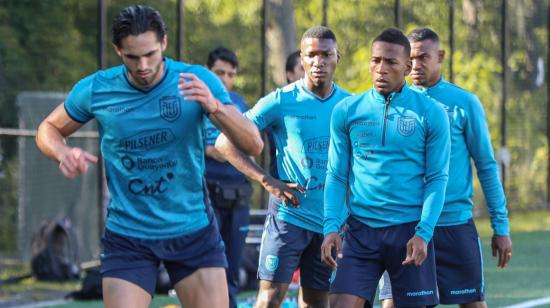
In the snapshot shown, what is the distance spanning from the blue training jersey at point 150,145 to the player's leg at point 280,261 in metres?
1.54

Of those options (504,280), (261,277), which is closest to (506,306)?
(504,280)

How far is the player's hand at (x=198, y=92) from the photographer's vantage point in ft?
17.9

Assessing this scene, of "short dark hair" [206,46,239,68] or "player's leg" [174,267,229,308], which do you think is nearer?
"player's leg" [174,267,229,308]

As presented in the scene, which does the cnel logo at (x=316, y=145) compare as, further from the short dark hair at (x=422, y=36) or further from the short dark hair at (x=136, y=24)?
the short dark hair at (x=136, y=24)

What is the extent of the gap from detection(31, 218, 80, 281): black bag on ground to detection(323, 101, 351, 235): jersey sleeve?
630 cm

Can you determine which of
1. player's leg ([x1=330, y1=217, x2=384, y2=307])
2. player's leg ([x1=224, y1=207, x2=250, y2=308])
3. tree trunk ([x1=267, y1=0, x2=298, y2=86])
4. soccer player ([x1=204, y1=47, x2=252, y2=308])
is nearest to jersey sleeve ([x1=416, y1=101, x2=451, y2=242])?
player's leg ([x1=330, y1=217, x2=384, y2=307])

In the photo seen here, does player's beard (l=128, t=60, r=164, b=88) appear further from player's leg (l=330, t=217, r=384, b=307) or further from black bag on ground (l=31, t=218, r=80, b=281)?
black bag on ground (l=31, t=218, r=80, b=281)

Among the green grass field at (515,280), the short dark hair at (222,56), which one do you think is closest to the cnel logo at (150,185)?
the short dark hair at (222,56)

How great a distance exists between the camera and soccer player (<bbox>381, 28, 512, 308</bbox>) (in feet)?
23.4

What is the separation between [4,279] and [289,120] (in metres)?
5.43

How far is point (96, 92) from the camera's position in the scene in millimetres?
5988

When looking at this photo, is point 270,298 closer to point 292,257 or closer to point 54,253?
point 292,257

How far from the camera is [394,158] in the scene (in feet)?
21.1

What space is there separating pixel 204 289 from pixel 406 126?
4.45 ft
